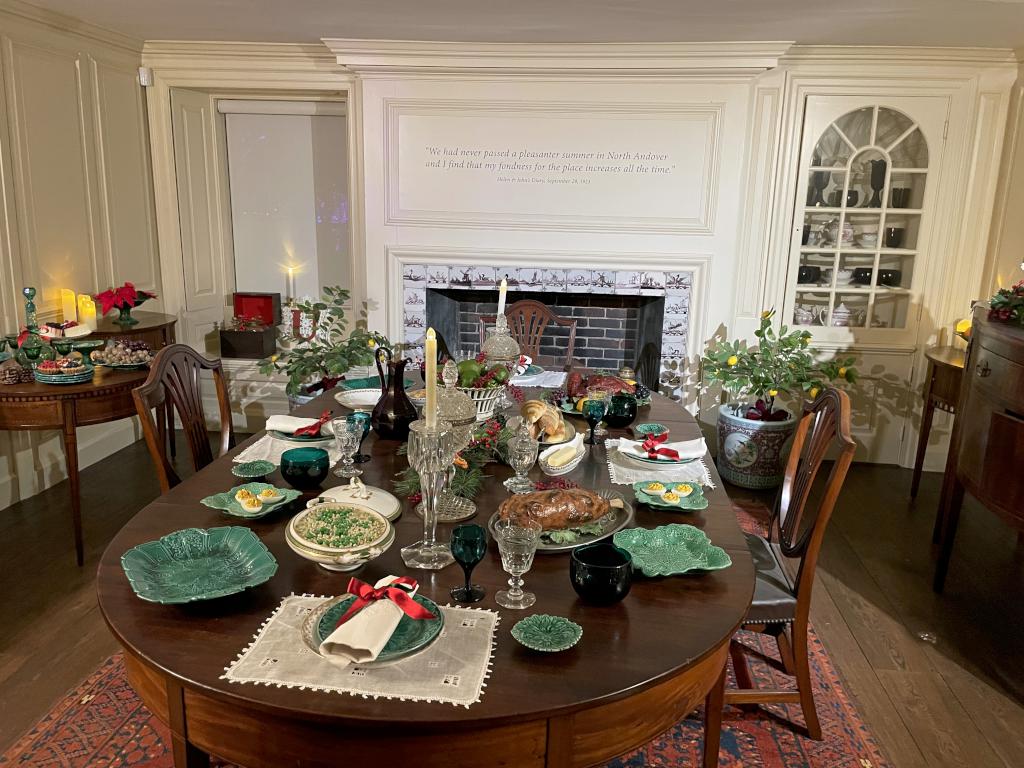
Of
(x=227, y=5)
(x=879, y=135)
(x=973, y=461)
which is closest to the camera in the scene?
(x=973, y=461)

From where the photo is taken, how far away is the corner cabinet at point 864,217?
3.94 meters

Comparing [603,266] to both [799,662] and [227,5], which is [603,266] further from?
[799,662]

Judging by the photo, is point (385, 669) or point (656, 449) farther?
point (656, 449)

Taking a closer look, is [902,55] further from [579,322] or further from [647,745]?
[647,745]

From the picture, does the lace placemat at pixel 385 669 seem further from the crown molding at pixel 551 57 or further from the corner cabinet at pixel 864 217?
the corner cabinet at pixel 864 217

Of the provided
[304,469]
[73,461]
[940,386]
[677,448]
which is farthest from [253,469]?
[940,386]

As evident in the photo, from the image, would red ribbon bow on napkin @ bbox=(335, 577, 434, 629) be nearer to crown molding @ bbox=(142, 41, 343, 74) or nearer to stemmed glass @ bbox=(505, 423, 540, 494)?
stemmed glass @ bbox=(505, 423, 540, 494)

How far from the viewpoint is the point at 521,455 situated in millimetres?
1841

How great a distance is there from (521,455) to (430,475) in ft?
1.21

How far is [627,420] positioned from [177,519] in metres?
1.29

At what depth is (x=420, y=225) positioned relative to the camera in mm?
4172

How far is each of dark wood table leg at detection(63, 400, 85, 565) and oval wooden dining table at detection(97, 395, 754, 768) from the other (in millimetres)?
1612

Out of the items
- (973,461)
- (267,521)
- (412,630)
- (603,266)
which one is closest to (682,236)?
(603,266)

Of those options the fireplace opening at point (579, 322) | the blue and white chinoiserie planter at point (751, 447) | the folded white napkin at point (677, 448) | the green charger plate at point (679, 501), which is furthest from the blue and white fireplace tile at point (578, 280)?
the green charger plate at point (679, 501)
